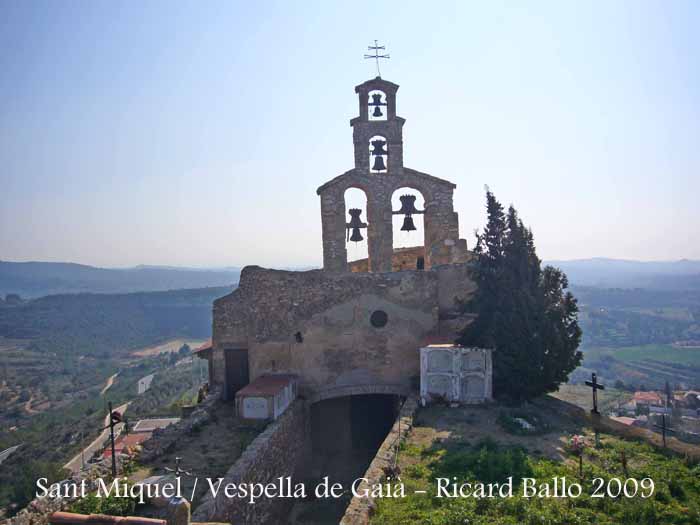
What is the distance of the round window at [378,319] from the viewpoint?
15.7 metres

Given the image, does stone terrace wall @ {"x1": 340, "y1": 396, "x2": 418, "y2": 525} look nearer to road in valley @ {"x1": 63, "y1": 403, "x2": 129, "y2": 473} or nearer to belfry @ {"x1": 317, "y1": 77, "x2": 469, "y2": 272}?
belfry @ {"x1": 317, "y1": 77, "x2": 469, "y2": 272}

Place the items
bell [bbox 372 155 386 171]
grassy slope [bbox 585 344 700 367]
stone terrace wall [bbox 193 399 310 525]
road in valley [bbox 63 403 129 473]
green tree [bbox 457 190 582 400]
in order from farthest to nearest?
1. grassy slope [bbox 585 344 700 367]
2. road in valley [bbox 63 403 129 473]
3. bell [bbox 372 155 386 171]
4. green tree [bbox 457 190 582 400]
5. stone terrace wall [bbox 193 399 310 525]

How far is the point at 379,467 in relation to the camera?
30.9 ft

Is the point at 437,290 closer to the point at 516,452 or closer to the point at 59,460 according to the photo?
the point at 516,452

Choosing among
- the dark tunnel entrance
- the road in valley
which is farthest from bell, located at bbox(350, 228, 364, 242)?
the road in valley

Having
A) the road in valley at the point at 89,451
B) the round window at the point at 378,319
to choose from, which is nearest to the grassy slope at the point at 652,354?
the road in valley at the point at 89,451

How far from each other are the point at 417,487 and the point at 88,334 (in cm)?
10858

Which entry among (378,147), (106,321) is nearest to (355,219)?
(378,147)

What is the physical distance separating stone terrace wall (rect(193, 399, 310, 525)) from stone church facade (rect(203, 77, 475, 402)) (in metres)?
1.42

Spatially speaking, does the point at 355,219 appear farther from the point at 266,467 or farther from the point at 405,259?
the point at 266,467

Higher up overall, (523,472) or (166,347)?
(523,472)

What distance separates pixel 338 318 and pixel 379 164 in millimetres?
5022

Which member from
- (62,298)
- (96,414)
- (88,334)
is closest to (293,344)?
(96,414)

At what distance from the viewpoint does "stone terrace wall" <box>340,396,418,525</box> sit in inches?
294
